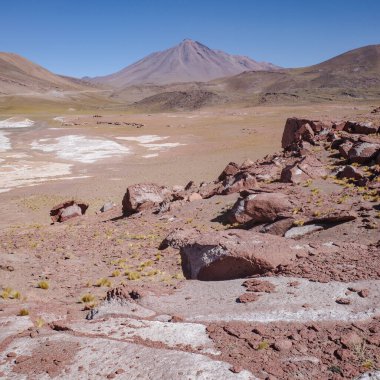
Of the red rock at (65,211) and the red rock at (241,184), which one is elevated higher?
the red rock at (241,184)

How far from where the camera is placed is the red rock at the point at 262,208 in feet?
45.2

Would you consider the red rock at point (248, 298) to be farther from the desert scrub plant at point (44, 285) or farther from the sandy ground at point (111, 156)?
the sandy ground at point (111, 156)

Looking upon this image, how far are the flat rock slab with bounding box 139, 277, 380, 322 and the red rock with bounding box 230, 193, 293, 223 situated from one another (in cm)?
547

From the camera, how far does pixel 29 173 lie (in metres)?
41.0

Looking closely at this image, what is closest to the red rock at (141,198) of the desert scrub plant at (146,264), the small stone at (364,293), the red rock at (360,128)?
the desert scrub plant at (146,264)

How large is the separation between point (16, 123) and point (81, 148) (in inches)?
1928

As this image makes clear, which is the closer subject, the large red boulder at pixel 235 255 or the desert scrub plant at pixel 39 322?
the desert scrub plant at pixel 39 322

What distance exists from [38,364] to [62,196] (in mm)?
26354

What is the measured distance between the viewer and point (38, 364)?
231 inches

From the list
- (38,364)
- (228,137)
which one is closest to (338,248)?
(38,364)

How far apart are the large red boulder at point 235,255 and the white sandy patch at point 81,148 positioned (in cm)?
3933

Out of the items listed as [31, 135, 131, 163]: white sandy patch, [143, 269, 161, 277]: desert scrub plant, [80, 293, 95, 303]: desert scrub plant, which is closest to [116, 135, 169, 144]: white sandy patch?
[31, 135, 131, 163]: white sandy patch

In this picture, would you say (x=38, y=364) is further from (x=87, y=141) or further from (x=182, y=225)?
(x=87, y=141)

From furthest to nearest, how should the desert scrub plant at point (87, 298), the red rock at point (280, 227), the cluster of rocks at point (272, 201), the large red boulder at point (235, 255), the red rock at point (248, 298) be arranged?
the red rock at point (280, 227)
the desert scrub plant at point (87, 298)
the cluster of rocks at point (272, 201)
the large red boulder at point (235, 255)
the red rock at point (248, 298)
